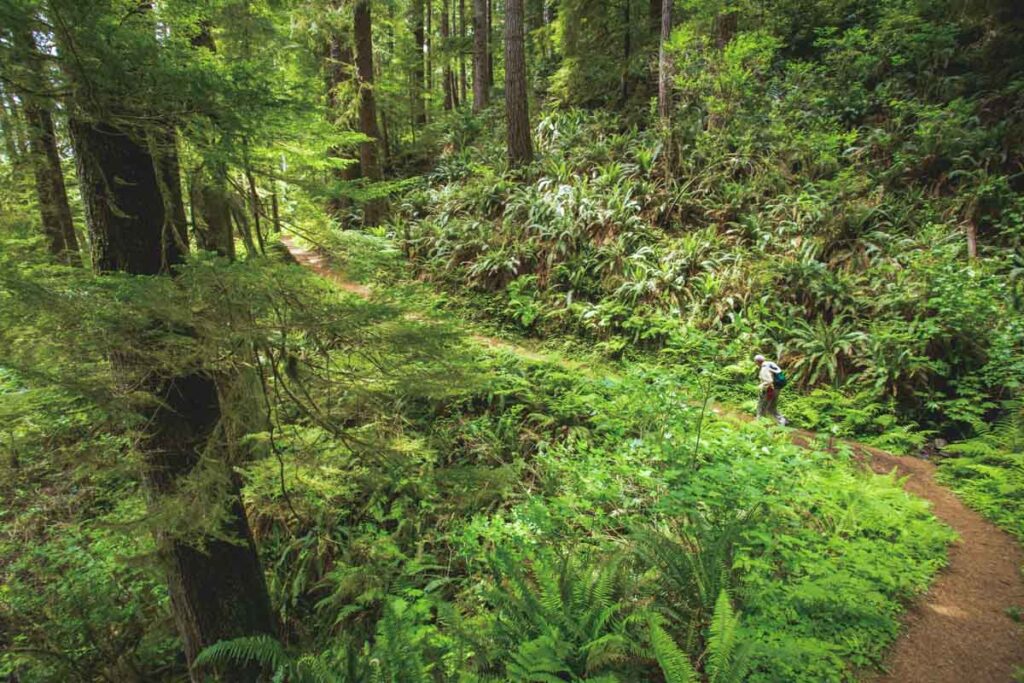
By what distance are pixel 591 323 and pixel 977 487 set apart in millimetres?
5951

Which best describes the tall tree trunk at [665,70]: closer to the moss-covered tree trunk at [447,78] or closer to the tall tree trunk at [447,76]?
the tall tree trunk at [447,76]

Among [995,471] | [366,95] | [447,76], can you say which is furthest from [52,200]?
[447,76]

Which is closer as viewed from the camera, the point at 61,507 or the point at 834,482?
the point at 834,482

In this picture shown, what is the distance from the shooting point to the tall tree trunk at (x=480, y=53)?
1664 centimetres

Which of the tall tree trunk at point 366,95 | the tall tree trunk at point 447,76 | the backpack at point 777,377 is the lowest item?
the backpack at point 777,377

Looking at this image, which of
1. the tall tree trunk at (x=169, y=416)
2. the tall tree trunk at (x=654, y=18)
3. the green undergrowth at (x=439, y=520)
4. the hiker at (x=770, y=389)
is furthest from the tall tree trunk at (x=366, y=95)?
the hiker at (x=770, y=389)

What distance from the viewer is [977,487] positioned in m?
5.50

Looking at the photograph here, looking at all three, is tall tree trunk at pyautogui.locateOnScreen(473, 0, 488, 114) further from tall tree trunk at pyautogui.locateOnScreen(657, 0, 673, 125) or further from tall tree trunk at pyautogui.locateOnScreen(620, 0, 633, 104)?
tall tree trunk at pyautogui.locateOnScreen(657, 0, 673, 125)

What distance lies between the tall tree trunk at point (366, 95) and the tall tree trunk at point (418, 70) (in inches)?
192

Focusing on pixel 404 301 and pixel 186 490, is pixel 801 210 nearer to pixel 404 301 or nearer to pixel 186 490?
pixel 404 301

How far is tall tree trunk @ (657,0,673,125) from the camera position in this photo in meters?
12.2

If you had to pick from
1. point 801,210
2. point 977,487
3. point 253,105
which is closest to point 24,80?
point 253,105

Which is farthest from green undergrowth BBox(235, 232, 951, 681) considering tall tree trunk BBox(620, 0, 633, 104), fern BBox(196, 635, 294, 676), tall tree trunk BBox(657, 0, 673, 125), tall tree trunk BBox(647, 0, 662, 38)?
tall tree trunk BBox(647, 0, 662, 38)

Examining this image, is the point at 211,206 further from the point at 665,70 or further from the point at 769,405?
the point at 665,70
